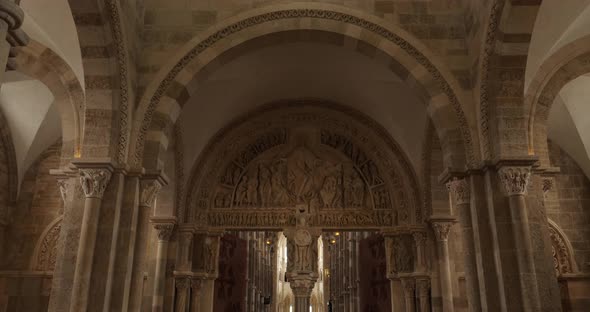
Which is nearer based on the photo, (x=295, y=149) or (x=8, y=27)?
(x=8, y=27)

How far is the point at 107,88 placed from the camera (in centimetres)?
684

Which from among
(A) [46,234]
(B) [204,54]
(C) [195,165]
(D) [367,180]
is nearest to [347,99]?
(D) [367,180]

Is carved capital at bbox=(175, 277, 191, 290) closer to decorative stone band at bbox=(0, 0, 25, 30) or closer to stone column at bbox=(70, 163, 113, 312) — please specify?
stone column at bbox=(70, 163, 113, 312)

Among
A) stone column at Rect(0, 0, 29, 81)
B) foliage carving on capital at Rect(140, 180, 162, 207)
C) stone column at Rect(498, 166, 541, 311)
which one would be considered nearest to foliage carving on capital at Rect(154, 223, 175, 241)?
foliage carving on capital at Rect(140, 180, 162, 207)

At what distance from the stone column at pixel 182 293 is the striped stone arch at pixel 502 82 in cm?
661

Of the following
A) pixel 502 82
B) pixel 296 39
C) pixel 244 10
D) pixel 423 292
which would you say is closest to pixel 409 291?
pixel 423 292

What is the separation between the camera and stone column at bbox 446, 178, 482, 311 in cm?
653

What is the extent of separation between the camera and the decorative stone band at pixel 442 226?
1013 cm

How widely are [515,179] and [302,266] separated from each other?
17.9ft

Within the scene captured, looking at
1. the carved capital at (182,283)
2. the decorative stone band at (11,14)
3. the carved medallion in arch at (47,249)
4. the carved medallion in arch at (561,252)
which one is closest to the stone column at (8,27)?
the decorative stone band at (11,14)

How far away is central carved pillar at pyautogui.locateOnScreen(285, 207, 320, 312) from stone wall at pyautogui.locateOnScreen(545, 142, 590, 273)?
526 centimetres

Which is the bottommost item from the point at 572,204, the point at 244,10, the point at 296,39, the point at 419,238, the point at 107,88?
the point at 419,238

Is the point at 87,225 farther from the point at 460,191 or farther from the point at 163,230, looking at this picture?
the point at 460,191

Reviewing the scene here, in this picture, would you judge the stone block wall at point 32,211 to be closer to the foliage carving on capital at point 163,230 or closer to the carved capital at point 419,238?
the foliage carving on capital at point 163,230
